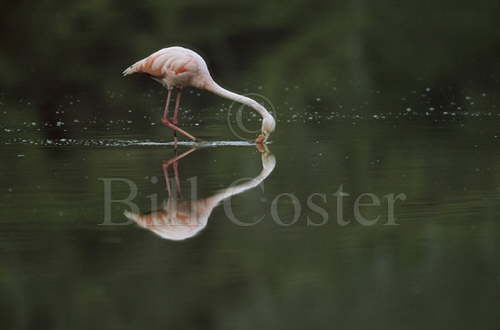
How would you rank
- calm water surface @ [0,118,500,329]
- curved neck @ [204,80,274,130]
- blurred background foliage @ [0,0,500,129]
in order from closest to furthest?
calm water surface @ [0,118,500,329] → curved neck @ [204,80,274,130] → blurred background foliage @ [0,0,500,129]

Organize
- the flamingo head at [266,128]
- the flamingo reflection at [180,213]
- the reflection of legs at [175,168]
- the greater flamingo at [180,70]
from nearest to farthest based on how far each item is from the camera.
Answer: the flamingo reflection at [180,213] < the reflection of legs at [175,168] < the flamingo head at [266,128] < the greater flamingo at [180,70]

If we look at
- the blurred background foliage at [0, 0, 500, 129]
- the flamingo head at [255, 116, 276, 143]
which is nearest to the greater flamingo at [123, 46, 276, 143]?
the flamingo head at [255, 116, 276, 143]

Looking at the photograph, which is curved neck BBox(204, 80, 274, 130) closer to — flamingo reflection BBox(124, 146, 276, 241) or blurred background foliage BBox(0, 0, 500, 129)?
flamingo reflection BBox(124, 146, 276, 241)

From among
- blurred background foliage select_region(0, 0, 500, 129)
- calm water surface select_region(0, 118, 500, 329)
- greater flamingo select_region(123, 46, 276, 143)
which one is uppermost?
blurred background foliage select_region(0, 0, 500, 129)

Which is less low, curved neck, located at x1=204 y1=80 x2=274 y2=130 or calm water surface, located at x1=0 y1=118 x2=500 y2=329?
curved neck, located at x1=204 y1=80 x2=274 y2=130

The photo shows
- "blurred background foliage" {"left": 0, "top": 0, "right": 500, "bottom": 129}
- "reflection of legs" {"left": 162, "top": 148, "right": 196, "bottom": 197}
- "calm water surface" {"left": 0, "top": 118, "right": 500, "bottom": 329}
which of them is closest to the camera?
"calm water surface" {"left": 0, "top": 118, "right": 500, "bottom": 329}

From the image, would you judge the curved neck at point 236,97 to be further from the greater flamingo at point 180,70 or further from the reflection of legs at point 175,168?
the reflection of legs at point 175,168

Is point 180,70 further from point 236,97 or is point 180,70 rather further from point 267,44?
point 267,44

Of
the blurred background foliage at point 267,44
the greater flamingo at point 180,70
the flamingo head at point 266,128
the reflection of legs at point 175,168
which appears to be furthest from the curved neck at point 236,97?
the blurred background foliage at point 267,44

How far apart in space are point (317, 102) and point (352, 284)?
41.7 ft

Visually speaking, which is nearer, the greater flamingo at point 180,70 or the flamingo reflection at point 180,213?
the flamingo reflection at point 180,213

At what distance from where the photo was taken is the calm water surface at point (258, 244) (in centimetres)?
618

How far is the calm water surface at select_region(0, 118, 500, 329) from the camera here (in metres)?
6.18

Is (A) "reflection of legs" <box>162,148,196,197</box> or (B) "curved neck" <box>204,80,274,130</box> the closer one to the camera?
(A) "reflection of legs" <box>162,148,196,197</box>
